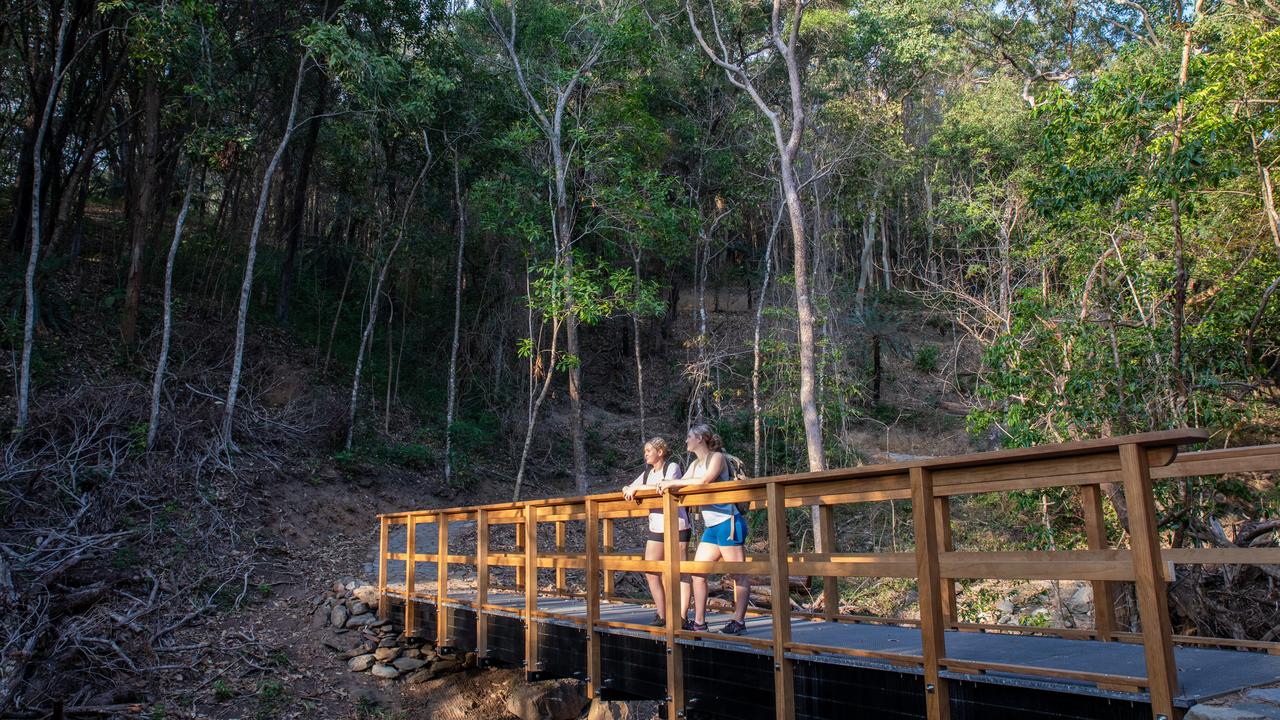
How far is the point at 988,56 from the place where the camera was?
21406 mm

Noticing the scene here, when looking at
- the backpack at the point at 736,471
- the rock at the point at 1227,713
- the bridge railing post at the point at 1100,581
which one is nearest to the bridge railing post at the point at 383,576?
the backpack at the point at 736,471

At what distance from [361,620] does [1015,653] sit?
8753 millimetres

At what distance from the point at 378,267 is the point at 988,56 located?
16.2 metres

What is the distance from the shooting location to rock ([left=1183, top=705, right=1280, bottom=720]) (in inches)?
106

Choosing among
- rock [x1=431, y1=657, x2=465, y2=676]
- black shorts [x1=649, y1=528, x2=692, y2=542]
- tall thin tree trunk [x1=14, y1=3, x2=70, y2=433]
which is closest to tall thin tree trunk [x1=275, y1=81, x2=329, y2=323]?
tall thin tree trunk [x1=14, y1=3, x2=70, y2=433]

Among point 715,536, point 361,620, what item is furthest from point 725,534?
point 361,620

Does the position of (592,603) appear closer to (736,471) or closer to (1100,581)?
(736,471)

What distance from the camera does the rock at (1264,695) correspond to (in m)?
2.87

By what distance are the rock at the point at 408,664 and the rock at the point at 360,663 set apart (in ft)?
0.98

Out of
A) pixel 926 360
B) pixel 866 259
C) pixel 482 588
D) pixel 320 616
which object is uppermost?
pixel 866 259

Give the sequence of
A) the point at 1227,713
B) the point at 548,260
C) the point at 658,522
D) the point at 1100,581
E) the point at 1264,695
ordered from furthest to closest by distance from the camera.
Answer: the point at 548,260 → the point at 658,522 → the point at 1100,581 → the point at 1264,695 → the point at 1227,713

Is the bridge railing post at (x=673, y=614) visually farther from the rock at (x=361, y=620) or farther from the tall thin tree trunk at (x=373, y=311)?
the tall thin tree trunk at (x=373, y=311)

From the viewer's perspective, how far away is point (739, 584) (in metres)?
5.56

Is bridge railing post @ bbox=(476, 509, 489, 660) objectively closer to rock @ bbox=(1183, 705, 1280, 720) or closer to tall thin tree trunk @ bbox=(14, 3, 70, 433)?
rock @ bbox=(1183, 705, 1280, 720)
